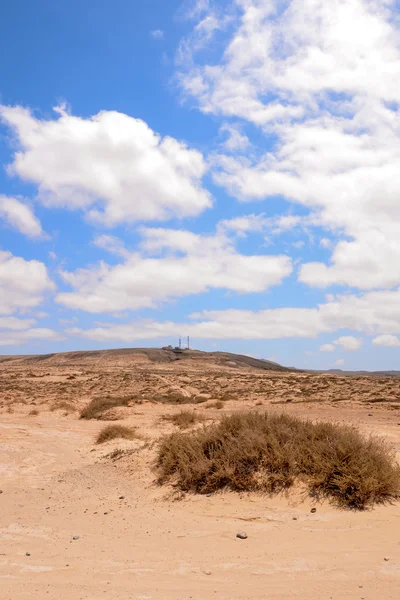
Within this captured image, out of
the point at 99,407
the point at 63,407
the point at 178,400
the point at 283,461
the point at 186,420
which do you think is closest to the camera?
the point at 283,461

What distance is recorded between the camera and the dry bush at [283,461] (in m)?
7.67

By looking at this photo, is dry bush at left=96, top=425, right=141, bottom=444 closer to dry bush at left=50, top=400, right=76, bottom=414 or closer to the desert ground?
the desert ground

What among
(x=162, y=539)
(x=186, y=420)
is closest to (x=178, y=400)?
(x=186, y=420)

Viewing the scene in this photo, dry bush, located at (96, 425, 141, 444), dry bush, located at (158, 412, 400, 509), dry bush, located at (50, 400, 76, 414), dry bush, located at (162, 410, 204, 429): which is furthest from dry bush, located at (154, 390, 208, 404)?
dry bush, located at (158, 412, 400, 509)

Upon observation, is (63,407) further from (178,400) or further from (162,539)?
(162,539)

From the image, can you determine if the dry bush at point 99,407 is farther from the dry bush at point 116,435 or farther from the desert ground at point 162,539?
the desert ground at point 162,539

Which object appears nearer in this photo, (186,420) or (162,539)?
(162,539)

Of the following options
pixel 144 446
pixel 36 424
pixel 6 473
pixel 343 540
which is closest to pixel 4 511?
pixel 6 473

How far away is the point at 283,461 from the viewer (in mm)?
8555

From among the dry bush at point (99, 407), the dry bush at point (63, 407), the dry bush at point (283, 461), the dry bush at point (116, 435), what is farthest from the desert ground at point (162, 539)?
the dry bush at point (63, 407)

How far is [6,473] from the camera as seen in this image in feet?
37.4

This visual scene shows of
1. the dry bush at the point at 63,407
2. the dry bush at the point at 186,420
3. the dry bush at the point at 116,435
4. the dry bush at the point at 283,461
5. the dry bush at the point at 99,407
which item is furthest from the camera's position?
the dry bush at the point at 63,407

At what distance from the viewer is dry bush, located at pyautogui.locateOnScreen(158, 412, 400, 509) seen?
7668mm

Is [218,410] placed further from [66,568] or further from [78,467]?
[66,568]
